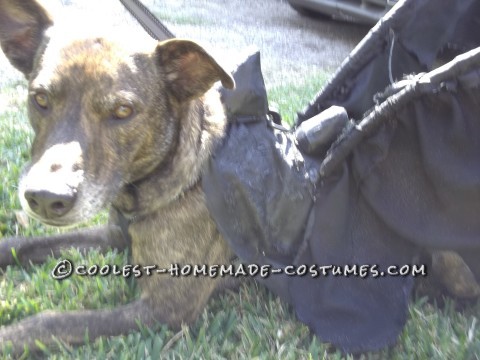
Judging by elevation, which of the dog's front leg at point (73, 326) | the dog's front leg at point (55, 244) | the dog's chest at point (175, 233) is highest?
the dog's chest at point (175, 233)

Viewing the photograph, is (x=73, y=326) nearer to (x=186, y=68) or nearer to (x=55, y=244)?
(x=55, y=244)

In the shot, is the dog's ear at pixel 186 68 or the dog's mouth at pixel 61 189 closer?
the dog's mouth at pixel 61 189

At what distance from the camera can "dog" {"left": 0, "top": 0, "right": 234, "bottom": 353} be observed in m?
2.17

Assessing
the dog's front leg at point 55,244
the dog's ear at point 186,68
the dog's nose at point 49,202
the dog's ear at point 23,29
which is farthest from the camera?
the dog's front leg at point 55,244

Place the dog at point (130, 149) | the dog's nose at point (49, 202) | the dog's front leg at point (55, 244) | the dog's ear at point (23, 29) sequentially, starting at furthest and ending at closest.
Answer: the dog's front leg at point (55, 244) → the dog's ear at point (23, 29) → the dog at point (130, 149) → the dog's nose at point (49, 202)

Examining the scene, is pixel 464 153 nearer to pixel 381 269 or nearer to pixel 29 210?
pixel 381 269

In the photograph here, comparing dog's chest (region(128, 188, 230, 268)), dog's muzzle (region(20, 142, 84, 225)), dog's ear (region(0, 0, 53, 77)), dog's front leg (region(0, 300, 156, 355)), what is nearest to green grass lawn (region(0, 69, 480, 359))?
dog's front leg (region(0, 300, 156, 355))

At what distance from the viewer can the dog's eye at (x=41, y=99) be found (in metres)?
2.22

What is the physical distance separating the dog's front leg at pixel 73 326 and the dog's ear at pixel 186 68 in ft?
2.63

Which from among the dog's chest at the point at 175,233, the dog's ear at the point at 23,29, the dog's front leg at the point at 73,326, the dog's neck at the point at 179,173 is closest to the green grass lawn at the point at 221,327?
the dog's front leg at the point at 73,326

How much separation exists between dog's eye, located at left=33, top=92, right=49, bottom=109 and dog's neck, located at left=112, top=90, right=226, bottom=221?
16.5 inches

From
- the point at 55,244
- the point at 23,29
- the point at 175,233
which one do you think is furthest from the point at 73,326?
the point at 23,29

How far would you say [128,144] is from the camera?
7.46 ft

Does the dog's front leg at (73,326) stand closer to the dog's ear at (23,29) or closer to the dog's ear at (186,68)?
the dog's ear at (186,68)
